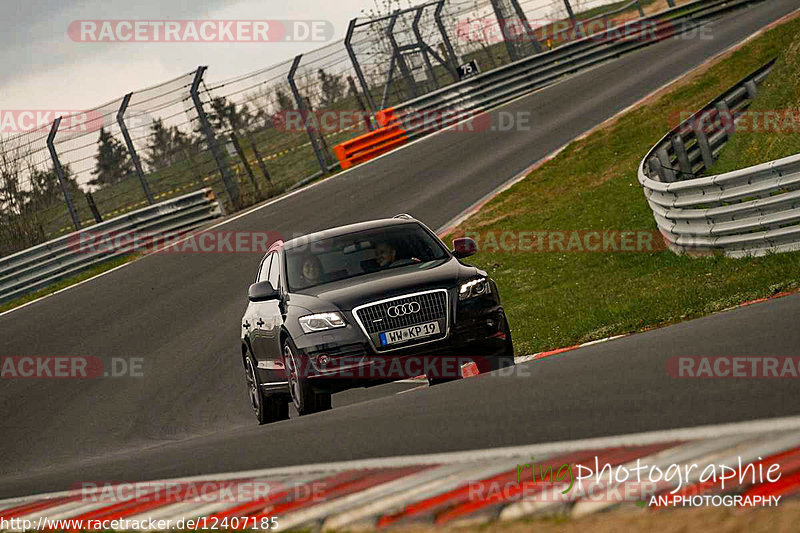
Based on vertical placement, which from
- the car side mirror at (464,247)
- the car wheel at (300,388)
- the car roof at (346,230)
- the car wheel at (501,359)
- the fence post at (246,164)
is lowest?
the car wheel at (501,359)

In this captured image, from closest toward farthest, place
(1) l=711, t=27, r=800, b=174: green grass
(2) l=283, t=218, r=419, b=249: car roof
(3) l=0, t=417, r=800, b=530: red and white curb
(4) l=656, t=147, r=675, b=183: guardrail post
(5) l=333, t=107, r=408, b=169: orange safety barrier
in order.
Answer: (3) l=0, t=417, r=800, b=530: red and white curb → (2) l=283, t=218, r=419, b=249: car roof → (1) l=711, t=27, r=800, b=174: green grass → (4) l=656, t=147, r=675, b=183: guardrail post → (5) l=333, t=107, r=408, b=169: orange safety barrier

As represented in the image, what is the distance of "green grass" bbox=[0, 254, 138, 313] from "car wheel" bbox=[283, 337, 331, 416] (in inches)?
605

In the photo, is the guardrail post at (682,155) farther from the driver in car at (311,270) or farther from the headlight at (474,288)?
the driver in car at (311,270)

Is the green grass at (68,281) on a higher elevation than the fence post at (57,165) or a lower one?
lower

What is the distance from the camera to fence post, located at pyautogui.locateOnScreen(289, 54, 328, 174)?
2908 centimetres

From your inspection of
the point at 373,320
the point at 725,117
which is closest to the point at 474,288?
the point at 373,320

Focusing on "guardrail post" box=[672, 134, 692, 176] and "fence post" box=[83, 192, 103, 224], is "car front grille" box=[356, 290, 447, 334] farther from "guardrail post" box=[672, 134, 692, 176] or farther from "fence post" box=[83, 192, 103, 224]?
"fence post" box=[83, 192, 103, 224]

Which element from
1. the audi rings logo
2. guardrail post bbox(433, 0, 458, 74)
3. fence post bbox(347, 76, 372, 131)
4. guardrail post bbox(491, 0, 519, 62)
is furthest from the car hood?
A: guardrail post bbox(491, 0, 519, 62)

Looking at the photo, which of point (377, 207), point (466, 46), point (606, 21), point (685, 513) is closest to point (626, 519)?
point (685, 513)

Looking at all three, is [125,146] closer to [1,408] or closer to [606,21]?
[1,408]

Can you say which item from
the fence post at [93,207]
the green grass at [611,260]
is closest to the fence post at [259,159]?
the fence post at [93,207]

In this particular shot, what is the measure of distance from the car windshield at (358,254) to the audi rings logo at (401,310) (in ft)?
3.45

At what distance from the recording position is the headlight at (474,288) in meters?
9.66

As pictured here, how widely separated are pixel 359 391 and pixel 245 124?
16608 millimetres
